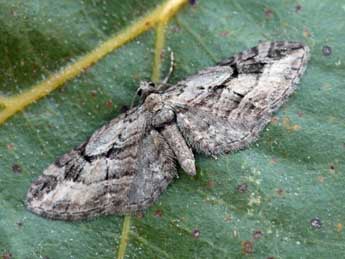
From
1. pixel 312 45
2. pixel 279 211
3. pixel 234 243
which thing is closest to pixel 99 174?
pixel 234 243

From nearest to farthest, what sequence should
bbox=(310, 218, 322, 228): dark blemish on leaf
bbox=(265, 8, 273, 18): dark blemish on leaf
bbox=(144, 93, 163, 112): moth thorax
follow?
bbox=(310, 218, 322, 228): dark blemish on leaf
bbox=(265, 8, 273, 18): dark blemish on leaf
bbox=(144, 93, 163, 112): moth thorax

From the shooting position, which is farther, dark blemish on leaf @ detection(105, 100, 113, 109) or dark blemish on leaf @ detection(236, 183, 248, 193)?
dark blemish on leaf @ detection(105, 100, 113, 109)

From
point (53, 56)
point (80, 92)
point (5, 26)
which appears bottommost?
point (80, 92)

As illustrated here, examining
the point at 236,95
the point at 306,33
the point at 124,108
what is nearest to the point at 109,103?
the point at 124,108

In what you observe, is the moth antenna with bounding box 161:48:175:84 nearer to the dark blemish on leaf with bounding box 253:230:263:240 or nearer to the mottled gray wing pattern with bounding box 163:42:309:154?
the mottled gray wing pattern with bounding box 163:42:309:154

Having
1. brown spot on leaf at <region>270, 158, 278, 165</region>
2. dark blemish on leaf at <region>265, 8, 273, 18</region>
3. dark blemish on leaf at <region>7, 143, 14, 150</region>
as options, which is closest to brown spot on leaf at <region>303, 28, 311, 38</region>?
dark blemish on leaf at <region>265, 8, 273, 18</region>

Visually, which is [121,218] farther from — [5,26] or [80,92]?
[5,26]

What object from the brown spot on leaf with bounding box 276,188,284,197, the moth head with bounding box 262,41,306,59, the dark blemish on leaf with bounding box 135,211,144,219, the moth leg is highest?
the moth head with bounding box 262,41,306,59
